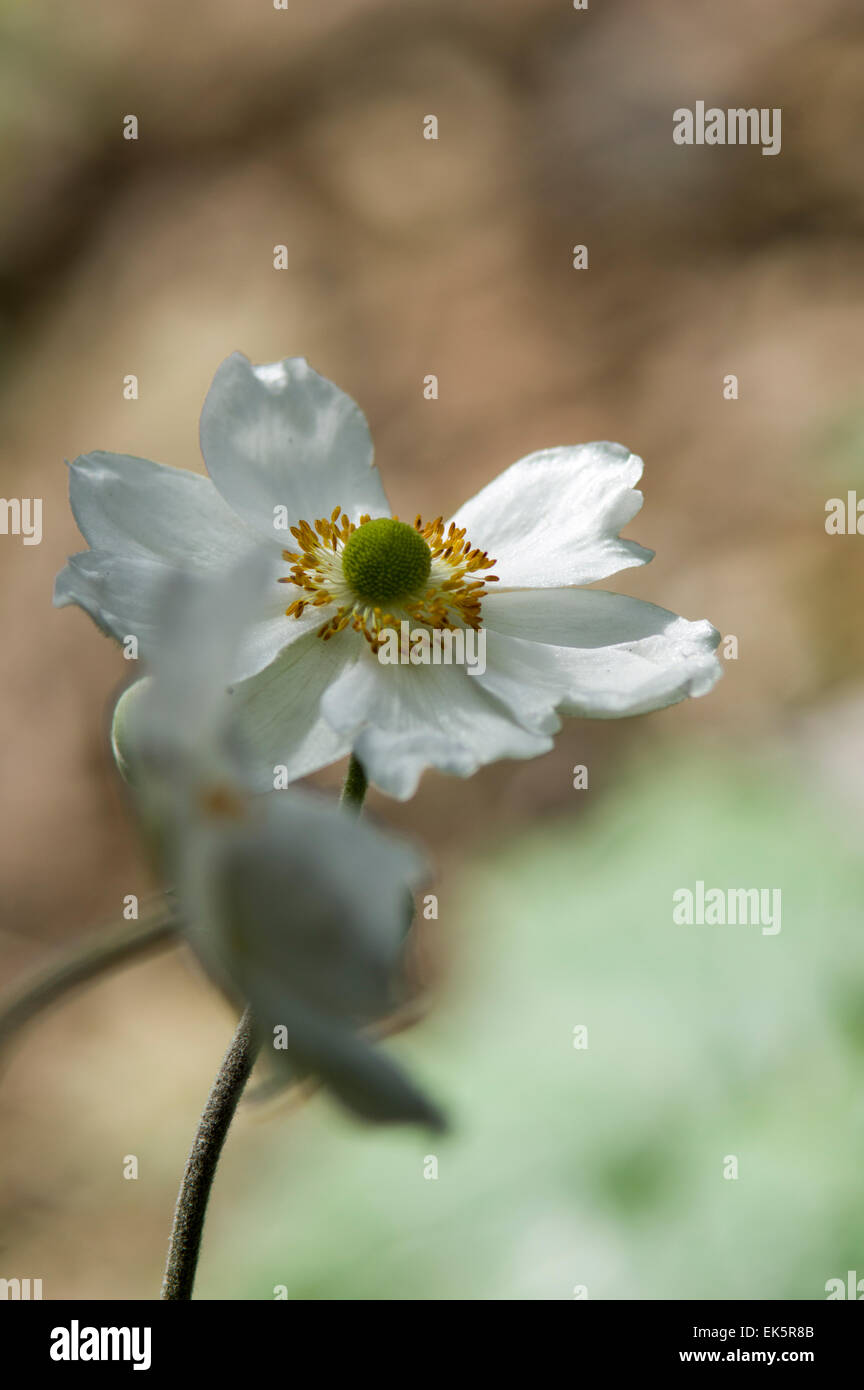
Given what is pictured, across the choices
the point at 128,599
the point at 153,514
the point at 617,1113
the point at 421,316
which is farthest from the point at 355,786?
the point at 421,316

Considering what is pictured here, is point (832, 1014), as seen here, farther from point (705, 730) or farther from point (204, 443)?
point (204, 443)

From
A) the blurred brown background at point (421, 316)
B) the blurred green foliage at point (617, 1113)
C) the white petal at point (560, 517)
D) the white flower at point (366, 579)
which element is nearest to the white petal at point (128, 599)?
the white flower at point (366, 579)

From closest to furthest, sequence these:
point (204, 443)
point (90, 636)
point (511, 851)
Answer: point (204, 443) → point (511, 851) → point (90, 636)

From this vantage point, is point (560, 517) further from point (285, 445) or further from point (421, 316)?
point (421, 316)

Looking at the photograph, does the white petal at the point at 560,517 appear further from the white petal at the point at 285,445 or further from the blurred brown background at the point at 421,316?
the blurred brown background at the point at 421,316
